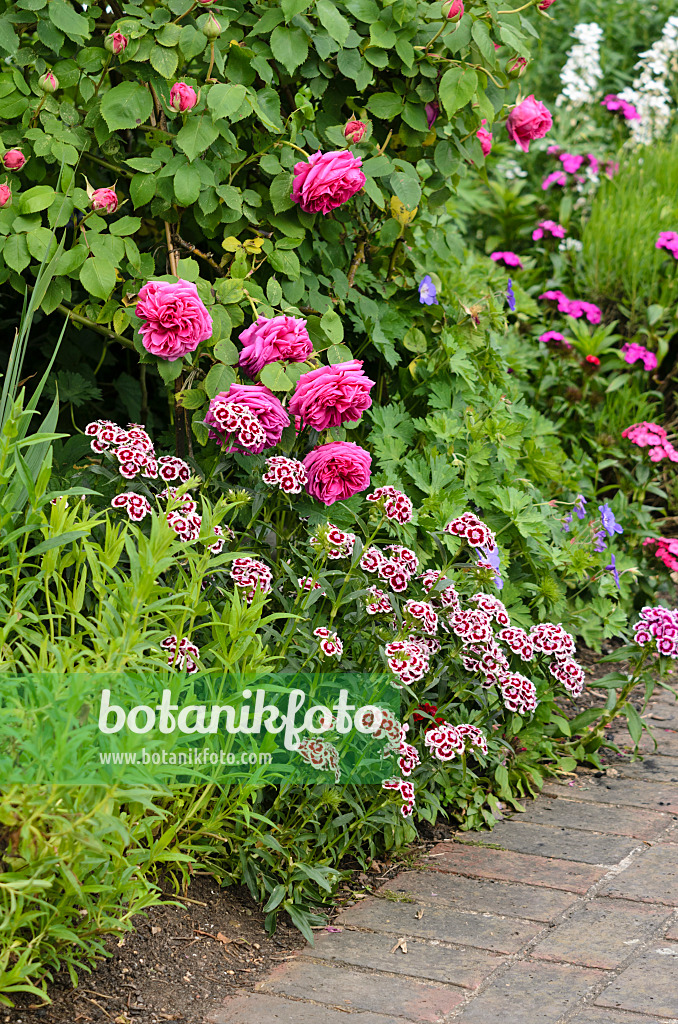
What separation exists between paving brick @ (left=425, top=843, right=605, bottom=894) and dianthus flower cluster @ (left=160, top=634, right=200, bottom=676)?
77cm

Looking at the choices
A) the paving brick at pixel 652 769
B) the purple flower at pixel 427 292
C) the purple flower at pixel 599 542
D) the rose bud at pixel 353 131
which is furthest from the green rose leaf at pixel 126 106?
the paving brick at pixel 652 769

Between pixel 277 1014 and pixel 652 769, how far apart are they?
1.46 metres

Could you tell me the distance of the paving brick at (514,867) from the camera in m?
2.39

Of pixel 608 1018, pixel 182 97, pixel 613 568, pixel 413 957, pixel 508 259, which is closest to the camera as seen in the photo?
pixel 608 1018

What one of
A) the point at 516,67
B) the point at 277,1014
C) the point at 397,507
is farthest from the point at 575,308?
the point at 277,1014

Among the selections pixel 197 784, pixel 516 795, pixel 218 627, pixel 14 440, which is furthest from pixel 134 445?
pixel 516 795

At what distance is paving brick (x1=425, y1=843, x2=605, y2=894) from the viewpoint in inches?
94.3

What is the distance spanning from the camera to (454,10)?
269 cm

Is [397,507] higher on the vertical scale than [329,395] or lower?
lower

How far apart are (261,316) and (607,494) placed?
2.12 metres

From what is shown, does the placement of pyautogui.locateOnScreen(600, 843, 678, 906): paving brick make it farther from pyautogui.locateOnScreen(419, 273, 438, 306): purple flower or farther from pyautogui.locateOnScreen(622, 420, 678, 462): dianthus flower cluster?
pyautogui.locateOnScreen(622, 420, 678, 462): dianthus flower cluster

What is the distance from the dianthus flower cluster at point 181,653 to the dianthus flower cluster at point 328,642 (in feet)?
0.83

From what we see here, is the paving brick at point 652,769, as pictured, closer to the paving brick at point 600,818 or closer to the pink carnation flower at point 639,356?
the paving brick at point 600,818

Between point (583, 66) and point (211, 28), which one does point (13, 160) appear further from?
point (583, 66)
